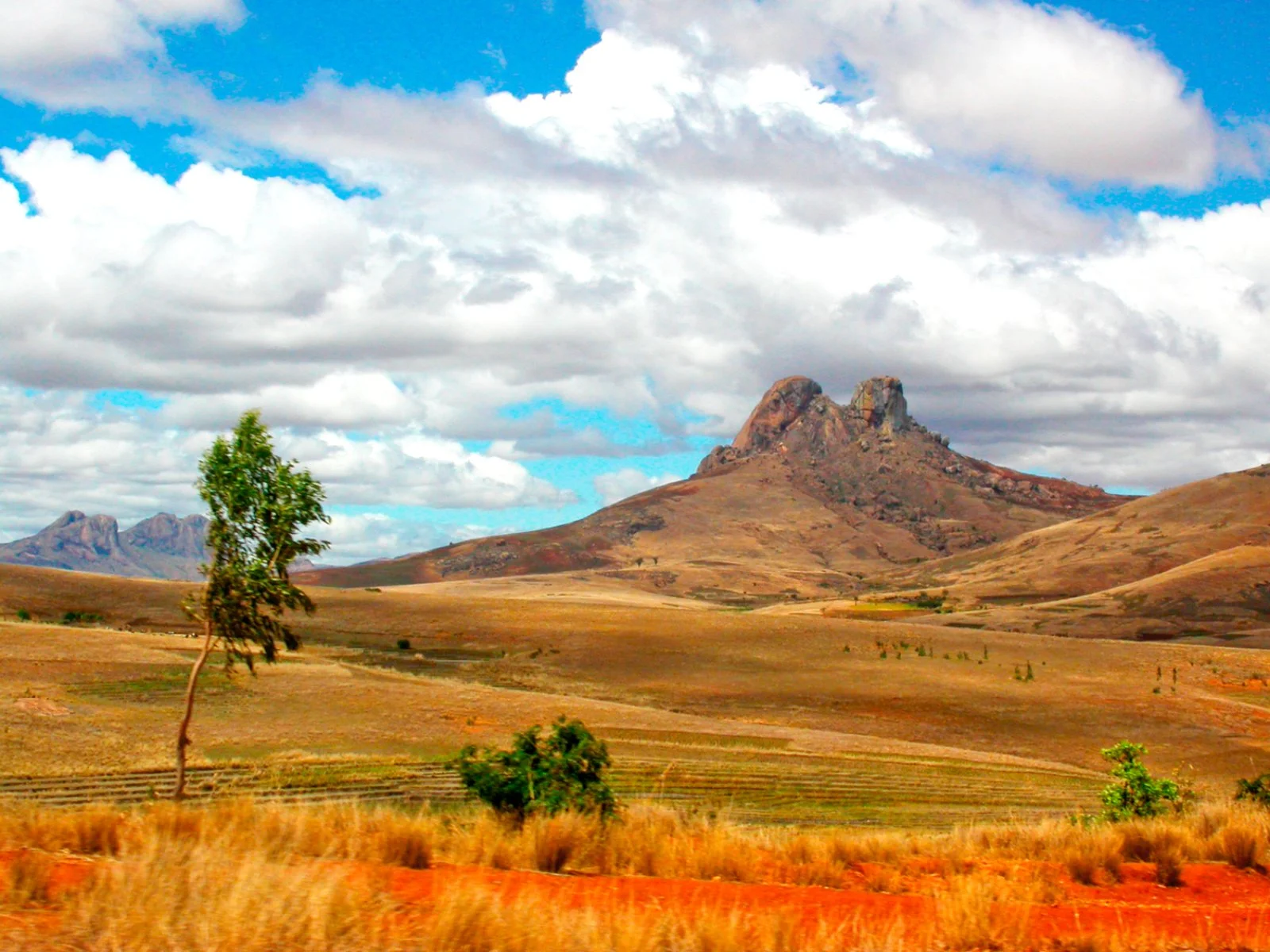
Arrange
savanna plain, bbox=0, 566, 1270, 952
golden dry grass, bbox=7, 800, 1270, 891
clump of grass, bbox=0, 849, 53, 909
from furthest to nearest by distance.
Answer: golden dry grass, bbox=7, 800, 1270, 891, savanna plain, bbox=0, 566, 1270, 952, clump of grass, bbox=0, 849, 53, 909

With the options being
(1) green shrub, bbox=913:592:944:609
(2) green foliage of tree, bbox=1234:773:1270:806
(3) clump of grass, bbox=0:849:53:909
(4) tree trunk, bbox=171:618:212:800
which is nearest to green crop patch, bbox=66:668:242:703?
(4) tree trunk, bbox=171:618:212:800

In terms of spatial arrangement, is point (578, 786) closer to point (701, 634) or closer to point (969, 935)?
point (969, 935)

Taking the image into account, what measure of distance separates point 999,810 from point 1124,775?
6.61 meters

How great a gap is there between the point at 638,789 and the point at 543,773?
46.6 ft

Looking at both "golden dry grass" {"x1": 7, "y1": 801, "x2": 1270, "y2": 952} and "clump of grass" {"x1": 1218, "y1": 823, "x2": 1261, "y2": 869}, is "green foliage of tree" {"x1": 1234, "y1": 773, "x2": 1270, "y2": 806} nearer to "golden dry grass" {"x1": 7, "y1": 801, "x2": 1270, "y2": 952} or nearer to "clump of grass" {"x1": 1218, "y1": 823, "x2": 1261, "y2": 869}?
"golden dry grass" {"x1": 7, "y1": 801, "x2": 1270, "y2": 952}

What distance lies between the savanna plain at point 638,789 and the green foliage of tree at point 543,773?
1.01 m

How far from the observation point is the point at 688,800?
3012 centimetres

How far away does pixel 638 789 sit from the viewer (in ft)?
106

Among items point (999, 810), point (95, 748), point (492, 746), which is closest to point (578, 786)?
point (492, 746)

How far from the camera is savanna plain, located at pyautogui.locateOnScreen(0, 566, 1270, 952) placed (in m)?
8.53

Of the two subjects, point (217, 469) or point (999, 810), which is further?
point (999, 810)

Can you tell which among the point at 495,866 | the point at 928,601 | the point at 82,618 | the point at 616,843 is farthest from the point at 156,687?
the point at 928,601

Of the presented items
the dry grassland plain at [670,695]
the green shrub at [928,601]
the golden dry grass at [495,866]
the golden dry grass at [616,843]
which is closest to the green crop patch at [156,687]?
the dry grassland plain at [670,695]

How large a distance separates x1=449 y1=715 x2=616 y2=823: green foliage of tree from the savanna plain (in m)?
1.01
